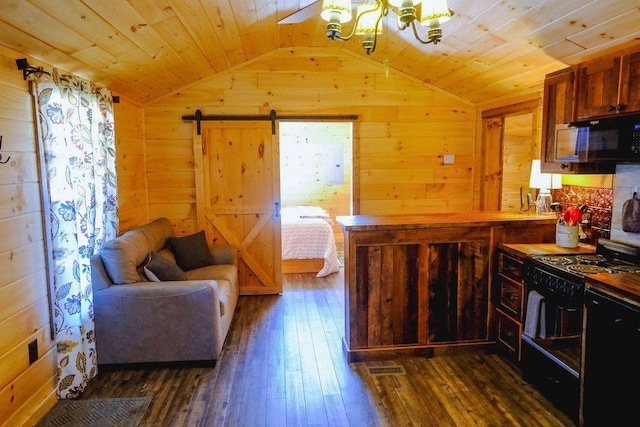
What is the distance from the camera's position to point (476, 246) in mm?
3482

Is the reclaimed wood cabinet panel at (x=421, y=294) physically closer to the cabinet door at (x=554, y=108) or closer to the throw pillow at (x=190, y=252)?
the cabinet door at (x=554, y=108)

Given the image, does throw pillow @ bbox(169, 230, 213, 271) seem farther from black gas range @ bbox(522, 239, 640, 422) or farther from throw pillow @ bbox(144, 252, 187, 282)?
black gas range @ bbox(522, 239, 640, 422)

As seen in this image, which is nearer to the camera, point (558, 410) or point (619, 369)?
point (619, 369)

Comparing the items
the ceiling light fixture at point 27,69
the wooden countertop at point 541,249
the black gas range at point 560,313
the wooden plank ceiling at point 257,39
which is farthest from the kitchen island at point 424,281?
the ceiling light fixture at point 27,69

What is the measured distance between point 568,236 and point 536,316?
2.30 ft

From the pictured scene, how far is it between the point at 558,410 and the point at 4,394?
3270mm

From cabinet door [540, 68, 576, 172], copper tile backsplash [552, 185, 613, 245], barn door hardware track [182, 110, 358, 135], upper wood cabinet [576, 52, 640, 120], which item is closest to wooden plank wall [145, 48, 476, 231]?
barn door hardware track [182, 110, 358, 135]

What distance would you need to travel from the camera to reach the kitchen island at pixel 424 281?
339 cm

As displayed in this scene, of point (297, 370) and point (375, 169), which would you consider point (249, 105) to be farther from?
point (297, 370)

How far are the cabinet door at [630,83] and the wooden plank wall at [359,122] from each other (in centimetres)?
276

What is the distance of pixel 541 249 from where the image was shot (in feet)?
10.6

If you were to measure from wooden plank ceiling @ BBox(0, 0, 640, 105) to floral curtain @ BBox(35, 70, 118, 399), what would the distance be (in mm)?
266

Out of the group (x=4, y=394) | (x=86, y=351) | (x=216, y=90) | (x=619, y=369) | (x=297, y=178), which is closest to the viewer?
(x=619, y=369)

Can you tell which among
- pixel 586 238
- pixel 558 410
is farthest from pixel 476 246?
pixel 558 410
